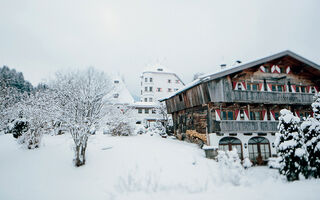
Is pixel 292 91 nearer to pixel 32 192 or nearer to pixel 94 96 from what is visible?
pixel 94 96

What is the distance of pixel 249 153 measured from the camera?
18.3 m

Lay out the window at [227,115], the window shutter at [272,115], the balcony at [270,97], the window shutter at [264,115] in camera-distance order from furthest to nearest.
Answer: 1. the window shutter at [272,115]
2. the window shutter at [264,115]
3. the window at [227,115]
4. the balcony at [270,97]

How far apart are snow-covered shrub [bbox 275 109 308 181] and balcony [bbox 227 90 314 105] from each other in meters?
7.45

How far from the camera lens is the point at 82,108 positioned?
12.8 meters

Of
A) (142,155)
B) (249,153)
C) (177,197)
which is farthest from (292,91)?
(177,197)

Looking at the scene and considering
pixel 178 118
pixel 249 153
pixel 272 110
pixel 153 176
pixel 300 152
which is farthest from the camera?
pixel 178 118

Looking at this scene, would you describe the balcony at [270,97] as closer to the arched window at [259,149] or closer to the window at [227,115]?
the window at [227,115]

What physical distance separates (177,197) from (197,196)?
33.6 inches

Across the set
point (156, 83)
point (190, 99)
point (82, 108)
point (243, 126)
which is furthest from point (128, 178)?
point (156, 83)

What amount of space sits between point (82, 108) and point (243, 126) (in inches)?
548

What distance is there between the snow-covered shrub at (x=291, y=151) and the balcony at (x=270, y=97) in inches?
293

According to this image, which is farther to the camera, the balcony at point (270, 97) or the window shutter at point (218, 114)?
the window shutter at point (218, 114)

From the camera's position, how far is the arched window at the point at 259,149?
18.2 meters

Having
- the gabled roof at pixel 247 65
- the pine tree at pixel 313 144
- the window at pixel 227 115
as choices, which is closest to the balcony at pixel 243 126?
the window at pixel 227 115
